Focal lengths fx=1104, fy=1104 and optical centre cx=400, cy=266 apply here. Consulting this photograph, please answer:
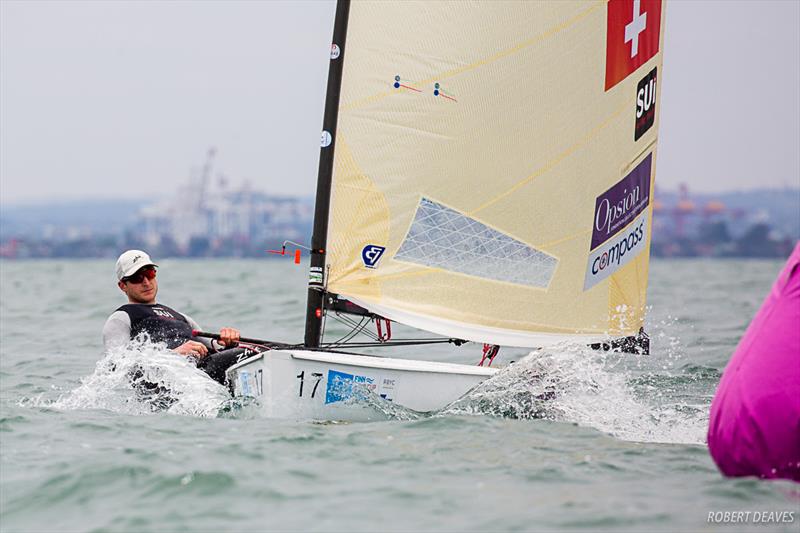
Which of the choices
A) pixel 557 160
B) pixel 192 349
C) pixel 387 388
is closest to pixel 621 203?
pixel 557 160

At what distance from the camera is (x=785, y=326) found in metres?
4.14

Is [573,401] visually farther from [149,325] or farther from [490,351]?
[149,325]

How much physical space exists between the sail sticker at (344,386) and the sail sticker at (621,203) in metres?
1.65

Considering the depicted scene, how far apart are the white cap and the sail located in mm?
1128

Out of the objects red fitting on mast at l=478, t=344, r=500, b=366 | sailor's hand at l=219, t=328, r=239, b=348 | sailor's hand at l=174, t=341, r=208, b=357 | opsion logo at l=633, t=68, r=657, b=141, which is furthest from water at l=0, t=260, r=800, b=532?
opsion logo at l=633, t=68, r=657, b=141

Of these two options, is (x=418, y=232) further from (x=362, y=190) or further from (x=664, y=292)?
(x=664, y=292)

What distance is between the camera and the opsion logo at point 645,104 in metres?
6.18

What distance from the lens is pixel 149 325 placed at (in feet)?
19.2

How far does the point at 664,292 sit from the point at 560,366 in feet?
48.6

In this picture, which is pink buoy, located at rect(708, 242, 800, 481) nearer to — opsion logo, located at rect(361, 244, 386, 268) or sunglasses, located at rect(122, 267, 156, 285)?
opsion logo, located at rect(361, 244, 386, 268)

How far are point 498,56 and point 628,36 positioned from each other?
0.84m

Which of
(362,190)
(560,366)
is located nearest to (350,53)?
(362,190)

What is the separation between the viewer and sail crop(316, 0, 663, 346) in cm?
550

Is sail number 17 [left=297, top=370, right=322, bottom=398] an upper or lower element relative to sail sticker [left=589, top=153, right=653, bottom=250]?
lower
